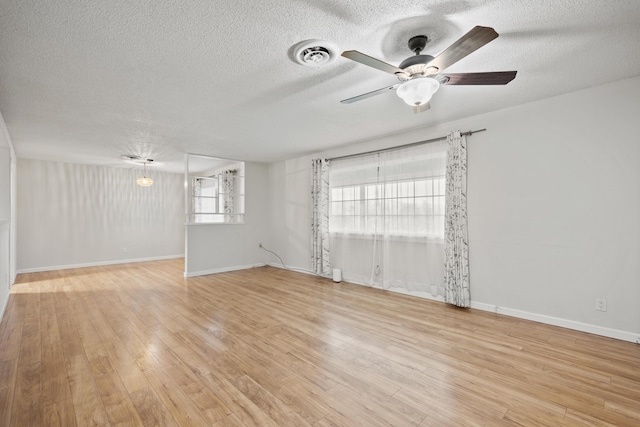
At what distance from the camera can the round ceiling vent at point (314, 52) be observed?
6.24 feet

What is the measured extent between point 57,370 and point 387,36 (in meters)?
3.51

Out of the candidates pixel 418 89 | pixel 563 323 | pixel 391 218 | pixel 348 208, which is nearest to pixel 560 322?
pixel 563 323

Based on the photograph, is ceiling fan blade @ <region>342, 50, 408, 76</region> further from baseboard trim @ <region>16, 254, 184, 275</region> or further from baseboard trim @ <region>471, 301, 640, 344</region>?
Answer: baseboard trim @ <region>16, 254, 184, 275</region>

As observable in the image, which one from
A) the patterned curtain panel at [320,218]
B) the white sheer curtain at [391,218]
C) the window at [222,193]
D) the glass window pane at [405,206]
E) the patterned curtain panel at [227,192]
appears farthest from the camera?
the patterned curtain panel at [227,192]

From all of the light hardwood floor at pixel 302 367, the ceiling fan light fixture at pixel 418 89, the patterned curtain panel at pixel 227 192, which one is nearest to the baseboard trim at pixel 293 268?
the patterned curtain panel at pixel 227 192

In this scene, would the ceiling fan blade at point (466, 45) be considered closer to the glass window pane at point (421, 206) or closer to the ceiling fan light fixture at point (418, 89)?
the ceiling fan light fixture at point (418, 89)

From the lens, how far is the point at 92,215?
21.3 feet

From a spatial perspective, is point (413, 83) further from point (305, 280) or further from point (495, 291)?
point (305, 280)

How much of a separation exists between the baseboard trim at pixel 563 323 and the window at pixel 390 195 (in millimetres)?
1009

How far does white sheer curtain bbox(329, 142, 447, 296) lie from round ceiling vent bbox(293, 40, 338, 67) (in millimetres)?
2305

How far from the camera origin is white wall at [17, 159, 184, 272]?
5.76 m

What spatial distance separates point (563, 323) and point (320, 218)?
3.66m

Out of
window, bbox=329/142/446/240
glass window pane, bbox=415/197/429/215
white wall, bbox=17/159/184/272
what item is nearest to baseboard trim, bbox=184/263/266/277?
window, bbox=329/142/446/240

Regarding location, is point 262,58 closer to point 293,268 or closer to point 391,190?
point 391,190
